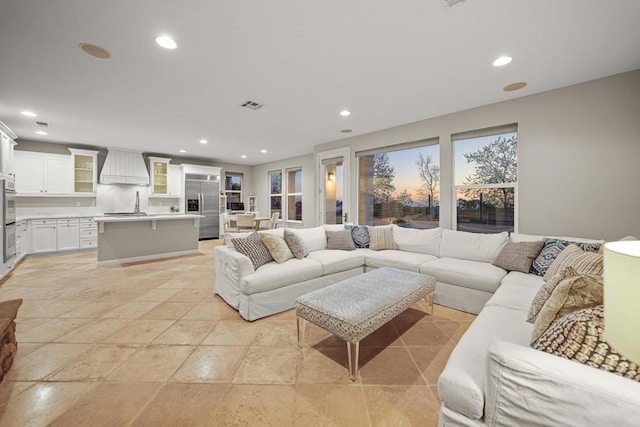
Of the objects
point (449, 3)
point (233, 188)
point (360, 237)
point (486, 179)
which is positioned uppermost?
point (449, 3)

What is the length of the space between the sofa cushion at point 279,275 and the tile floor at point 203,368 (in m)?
0.34

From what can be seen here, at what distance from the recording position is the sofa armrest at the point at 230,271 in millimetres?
2666

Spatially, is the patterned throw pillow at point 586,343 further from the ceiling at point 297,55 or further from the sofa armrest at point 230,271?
the sofa armrest at point 230,271

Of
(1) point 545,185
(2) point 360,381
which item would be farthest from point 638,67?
(2) point 360,381

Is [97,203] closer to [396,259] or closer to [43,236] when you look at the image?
[43,236]

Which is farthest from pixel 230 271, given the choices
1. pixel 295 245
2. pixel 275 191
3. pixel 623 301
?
pixel 275 191

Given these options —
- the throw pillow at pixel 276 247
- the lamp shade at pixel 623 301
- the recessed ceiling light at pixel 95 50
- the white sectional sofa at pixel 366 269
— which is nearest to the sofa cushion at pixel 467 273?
the white sectional sofa at pixel 366 269

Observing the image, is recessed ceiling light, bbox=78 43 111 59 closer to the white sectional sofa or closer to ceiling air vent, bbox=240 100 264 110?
ceiling air vent, bbox=240 100 264 110

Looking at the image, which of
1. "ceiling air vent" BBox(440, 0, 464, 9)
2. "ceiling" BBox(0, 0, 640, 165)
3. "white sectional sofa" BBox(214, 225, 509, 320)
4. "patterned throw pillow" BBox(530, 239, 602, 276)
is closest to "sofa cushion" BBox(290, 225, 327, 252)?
"white sectional sofa" BBox(214, 225, 509, 320)

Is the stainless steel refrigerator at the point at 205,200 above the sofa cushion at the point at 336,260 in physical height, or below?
above

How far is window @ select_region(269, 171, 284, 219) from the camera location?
8273 mm

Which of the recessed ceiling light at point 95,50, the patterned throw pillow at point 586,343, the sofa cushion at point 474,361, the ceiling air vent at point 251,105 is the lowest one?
the sofa cushion at point 474,361

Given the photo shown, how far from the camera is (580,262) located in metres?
1.96

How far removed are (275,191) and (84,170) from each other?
4.72m
